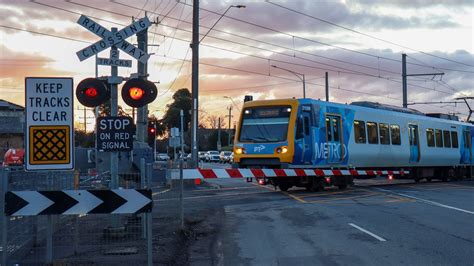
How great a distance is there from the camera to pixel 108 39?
9352 mm

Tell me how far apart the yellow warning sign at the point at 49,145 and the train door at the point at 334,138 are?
1575cm

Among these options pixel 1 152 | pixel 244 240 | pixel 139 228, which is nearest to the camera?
pixel 139 228

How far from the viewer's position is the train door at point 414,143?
93.3 ft

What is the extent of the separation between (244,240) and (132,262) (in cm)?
317

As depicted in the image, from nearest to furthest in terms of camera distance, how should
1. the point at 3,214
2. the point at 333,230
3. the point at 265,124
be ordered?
the point at 3,214 < the point at 333,230 < the point at 265,124

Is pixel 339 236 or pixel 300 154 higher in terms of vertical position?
pixel 300 154

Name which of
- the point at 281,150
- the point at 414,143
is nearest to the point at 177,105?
→ the point at 414,143

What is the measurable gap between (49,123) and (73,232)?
2222mm

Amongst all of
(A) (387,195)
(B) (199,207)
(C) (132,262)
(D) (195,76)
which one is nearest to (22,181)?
(C) (132,262)

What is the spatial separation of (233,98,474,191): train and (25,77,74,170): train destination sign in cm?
1370

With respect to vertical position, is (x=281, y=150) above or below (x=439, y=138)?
below

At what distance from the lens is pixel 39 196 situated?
7352 millimetres

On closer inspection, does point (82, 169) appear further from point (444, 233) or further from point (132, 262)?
point (444, 233)

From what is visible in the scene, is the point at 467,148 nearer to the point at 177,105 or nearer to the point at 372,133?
the point at 372,133
